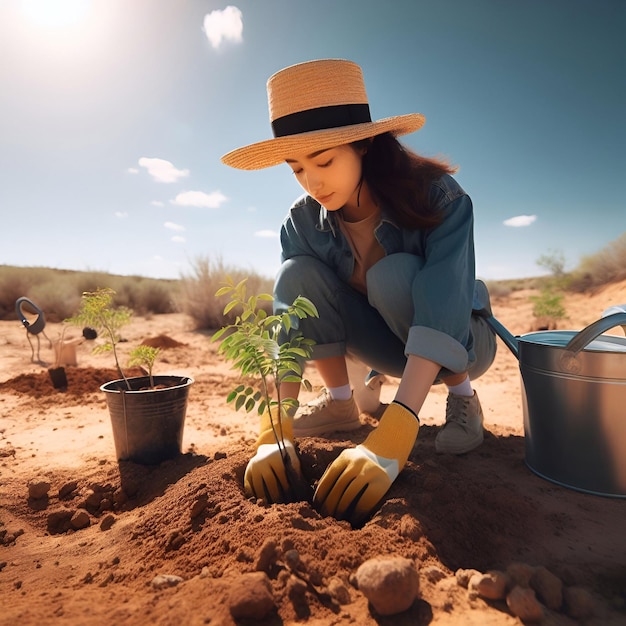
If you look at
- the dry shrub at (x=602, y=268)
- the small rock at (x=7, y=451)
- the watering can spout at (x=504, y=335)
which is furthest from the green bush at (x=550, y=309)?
the small rock at (x=7, y=451)

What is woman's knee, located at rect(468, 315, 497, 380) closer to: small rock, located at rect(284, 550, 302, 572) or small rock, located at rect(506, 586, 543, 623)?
small rock, located at rect(506, 586, 543, 623)

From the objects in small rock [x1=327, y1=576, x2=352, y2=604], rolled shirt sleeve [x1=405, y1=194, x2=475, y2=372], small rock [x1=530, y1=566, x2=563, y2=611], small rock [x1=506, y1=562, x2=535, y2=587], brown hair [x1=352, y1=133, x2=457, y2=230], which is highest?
brown hair [x1=352, y1=133, x2=457, y2=230]

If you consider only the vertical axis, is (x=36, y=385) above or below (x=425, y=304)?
below

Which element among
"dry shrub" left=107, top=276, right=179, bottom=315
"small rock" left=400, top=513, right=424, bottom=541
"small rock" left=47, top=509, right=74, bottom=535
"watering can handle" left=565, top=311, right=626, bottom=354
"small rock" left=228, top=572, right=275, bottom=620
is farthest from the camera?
"dry shrub" left=107, top=276, right=179, bottom=315

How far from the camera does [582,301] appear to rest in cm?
1240

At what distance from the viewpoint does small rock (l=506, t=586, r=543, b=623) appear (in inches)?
44.1

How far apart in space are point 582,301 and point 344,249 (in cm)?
1206

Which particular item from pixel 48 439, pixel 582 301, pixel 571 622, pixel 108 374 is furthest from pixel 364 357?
pixel 582 301

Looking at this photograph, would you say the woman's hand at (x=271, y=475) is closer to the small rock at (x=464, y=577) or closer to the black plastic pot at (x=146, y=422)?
the small rock at (x=464, y=577)

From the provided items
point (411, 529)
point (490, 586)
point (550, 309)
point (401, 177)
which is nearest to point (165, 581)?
point (411, 529)

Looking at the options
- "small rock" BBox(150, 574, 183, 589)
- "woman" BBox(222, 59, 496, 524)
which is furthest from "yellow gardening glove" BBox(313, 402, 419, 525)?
"small rock" BBox(150, 574, 183, 589)

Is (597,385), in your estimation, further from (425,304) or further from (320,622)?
(320,622)

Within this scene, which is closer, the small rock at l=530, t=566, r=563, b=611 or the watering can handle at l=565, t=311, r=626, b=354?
the small rock at l=530, t=566, r=563, b=611

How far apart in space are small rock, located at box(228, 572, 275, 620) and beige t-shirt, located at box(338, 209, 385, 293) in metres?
1.57
